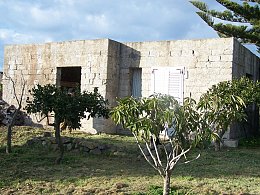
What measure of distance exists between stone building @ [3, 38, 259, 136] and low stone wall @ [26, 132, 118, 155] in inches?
87.5

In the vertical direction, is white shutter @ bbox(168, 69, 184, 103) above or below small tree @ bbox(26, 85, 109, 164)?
above

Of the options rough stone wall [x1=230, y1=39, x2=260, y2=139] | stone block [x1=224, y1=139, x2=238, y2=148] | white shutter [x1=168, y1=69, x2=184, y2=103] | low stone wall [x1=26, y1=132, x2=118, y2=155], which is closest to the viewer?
low stone wall [x1=26, y1=132, x2=118, y2=155]

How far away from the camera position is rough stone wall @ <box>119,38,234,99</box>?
33.0 feet

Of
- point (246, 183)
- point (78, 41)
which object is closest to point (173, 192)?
point (246, 183)

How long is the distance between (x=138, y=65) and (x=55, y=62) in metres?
2.79

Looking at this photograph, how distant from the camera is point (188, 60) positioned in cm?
1041

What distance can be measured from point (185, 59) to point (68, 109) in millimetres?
4316

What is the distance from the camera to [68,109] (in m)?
7.41

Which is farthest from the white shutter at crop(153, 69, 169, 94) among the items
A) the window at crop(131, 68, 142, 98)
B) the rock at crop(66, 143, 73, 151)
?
the rock at crop(66, 143, 73, 151)

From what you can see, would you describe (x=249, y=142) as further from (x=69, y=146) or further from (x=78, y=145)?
(x=69, y=146)

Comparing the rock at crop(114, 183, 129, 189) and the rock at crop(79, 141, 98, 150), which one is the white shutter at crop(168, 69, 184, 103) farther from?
the rock at crop(114, 183, 129, 189)

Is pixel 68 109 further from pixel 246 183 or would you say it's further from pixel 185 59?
pixel 185 59

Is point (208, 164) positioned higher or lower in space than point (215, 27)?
lower

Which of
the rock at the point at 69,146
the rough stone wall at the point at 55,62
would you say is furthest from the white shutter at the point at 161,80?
the rock at the point at 69,146
